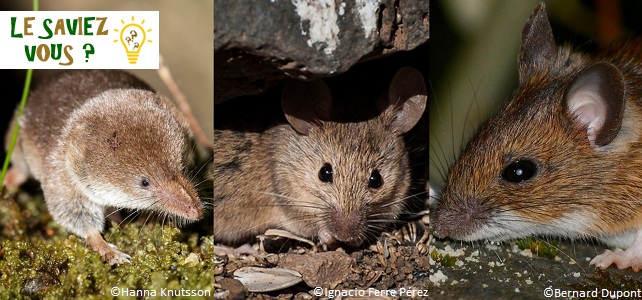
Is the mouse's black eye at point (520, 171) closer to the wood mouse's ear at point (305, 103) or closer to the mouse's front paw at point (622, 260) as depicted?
the mouse's front paw at point (622, 260)

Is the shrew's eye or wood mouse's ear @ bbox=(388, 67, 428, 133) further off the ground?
wood mouse's ear @ bbox=(388, 67, 428, 133)

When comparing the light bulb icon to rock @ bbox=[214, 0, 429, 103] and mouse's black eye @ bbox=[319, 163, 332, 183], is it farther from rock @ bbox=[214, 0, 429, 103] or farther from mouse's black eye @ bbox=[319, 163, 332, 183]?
mouse's black eye @ bbox=[319, 163, 332, 183]

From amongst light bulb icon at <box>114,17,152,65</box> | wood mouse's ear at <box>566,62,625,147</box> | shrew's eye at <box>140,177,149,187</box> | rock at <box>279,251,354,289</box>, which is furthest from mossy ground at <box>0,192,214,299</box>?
wood mouse's ear at <box>566,62,625,147</box>

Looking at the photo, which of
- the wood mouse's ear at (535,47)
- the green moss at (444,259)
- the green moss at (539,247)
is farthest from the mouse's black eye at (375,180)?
the wood mouse's ear at (535,47)

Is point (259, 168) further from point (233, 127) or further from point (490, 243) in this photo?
point (490, 243)

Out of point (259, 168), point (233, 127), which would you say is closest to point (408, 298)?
point (259, 168)

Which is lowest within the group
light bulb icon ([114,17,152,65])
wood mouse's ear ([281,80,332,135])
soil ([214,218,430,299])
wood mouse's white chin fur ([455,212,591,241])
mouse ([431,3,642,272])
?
soil ([214,218,430,299])

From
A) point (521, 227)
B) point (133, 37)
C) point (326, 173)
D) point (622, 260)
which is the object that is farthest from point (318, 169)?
point (622, 260)
